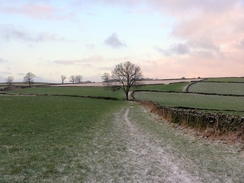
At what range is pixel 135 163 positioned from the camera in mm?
10930

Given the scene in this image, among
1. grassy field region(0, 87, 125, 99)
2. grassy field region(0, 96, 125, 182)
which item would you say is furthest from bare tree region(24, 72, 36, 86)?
grassy field region(0, 96, 125, 182)

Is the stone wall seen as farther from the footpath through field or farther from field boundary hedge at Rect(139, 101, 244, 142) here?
the footpath through field

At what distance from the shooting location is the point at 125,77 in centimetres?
7575

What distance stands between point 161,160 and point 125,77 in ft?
212

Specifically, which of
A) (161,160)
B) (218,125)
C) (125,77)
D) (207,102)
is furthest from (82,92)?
(161,160)

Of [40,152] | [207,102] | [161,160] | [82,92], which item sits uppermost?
[82,92]

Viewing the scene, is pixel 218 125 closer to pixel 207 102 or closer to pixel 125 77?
pixel 207 102

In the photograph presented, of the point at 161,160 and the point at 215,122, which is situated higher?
the point at 215,122

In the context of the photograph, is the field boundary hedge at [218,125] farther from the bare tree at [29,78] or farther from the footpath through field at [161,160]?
the bare tree at [29,78]

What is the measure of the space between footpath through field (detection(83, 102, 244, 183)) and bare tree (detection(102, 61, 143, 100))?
57663mm

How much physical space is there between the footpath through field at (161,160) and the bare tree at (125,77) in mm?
57663

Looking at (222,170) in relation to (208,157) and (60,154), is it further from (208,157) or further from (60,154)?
(60,154)

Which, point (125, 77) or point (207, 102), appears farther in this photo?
point (125, 77)

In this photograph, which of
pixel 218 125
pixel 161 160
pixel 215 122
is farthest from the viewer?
pixel 215 122
